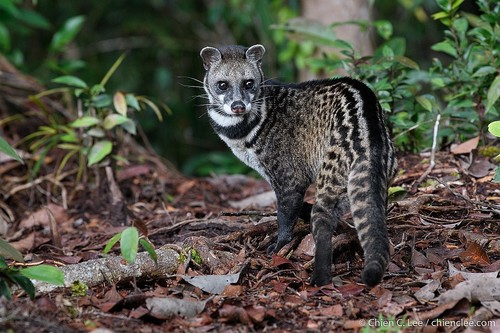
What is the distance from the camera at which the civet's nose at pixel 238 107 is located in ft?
22.6

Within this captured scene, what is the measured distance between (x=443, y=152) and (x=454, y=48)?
1119 mm

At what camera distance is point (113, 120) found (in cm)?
827

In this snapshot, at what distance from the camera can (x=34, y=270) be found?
187 inches

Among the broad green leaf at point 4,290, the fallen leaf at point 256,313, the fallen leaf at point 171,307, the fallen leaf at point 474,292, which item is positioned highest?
the broad green leaf at point 4,290

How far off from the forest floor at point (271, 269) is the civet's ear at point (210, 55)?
1.51 m

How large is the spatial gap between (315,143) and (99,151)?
9.12 ft

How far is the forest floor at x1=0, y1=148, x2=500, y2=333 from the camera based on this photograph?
15.7 feet

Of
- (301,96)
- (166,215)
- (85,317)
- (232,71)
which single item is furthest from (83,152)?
(85,317)

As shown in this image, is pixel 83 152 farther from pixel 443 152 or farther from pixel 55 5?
pixel 55 5

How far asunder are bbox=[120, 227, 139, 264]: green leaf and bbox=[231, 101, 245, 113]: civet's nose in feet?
7.72

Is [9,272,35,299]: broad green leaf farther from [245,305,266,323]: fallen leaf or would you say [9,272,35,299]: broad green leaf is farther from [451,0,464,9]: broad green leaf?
[451,0,464,9]: broad green leaf

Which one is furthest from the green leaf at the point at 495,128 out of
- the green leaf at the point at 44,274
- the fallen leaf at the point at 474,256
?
the green leaf at the point at 44,274

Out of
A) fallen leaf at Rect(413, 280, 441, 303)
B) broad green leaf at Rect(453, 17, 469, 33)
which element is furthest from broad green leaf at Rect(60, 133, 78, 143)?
fallen leaf at Rect(413, 280, 441, 303)

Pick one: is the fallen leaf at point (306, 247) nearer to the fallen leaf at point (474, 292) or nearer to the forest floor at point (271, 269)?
the forest floor at point (271, 269)
